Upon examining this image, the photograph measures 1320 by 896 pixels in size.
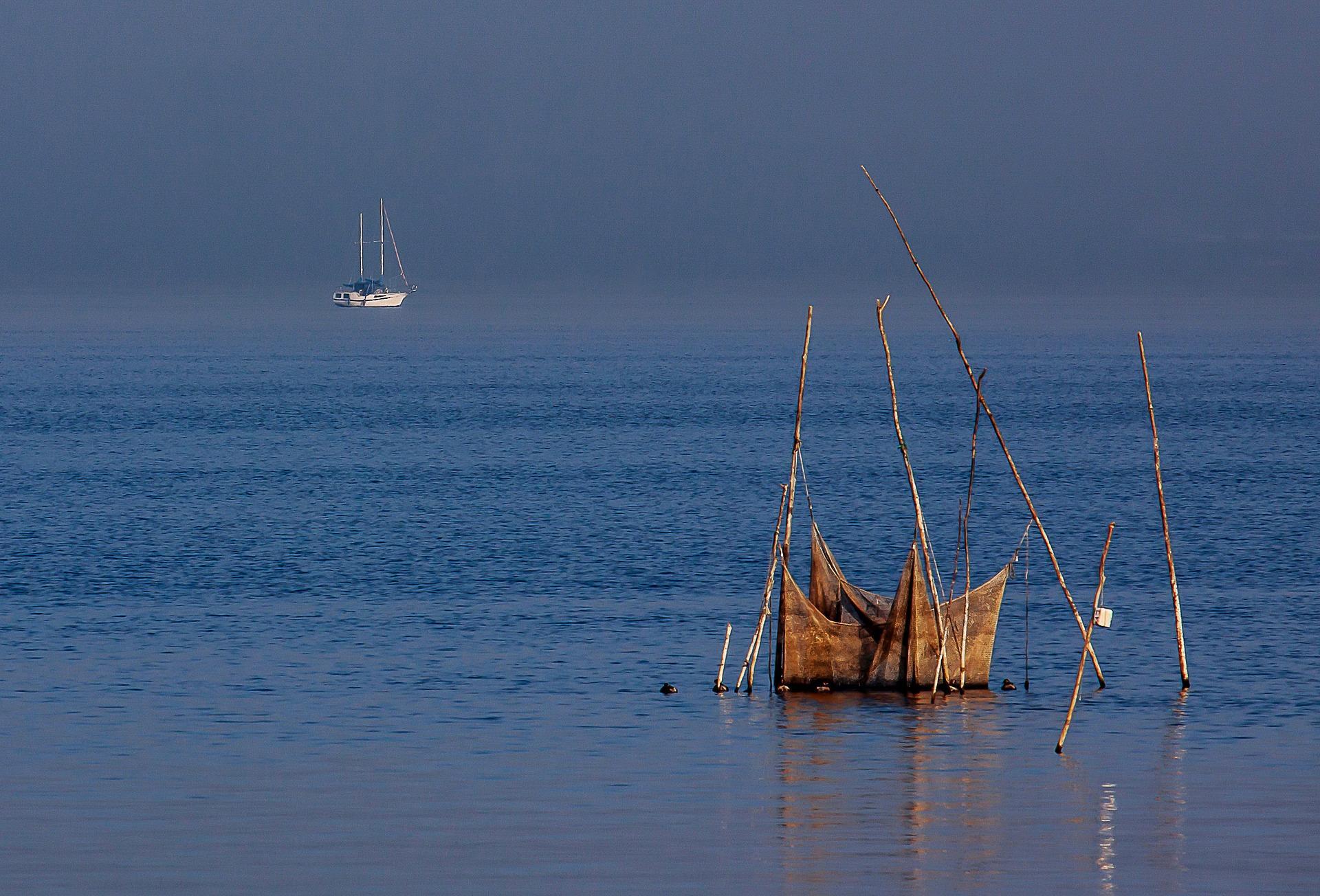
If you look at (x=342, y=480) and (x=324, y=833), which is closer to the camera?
(x=324, y=833)

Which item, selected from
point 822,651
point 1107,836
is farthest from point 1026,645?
point 1107,836

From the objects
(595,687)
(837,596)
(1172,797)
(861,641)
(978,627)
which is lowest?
(595,687)

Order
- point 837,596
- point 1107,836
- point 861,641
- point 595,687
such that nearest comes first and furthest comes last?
point 1107,836 < point 861,641 < point 837,596 < point 595,687

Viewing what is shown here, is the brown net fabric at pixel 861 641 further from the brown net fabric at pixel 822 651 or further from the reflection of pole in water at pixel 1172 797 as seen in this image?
the reflection of pole in water at pixel 1172 797

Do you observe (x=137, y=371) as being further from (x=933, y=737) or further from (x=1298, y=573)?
(x=933, y=737)

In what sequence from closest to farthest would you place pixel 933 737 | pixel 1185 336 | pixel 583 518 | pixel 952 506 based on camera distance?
pixel 933 737 → pixel 583 518 → pixel 952 506 → pixel 1185 336

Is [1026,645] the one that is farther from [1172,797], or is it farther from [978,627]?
[1172,797]

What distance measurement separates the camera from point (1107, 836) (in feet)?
57.4

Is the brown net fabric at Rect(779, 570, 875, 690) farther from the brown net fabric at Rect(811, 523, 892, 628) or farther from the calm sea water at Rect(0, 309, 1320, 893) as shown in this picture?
the calm sea water at Rect(0, 309, 1320, 893)

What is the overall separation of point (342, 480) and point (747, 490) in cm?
1309

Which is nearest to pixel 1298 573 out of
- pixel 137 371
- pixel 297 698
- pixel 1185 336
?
pixel 297 698

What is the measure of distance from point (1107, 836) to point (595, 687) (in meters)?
9.27

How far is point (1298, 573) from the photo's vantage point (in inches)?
1428

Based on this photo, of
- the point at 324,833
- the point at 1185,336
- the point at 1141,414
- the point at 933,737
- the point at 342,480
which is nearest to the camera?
the point at 324,833
